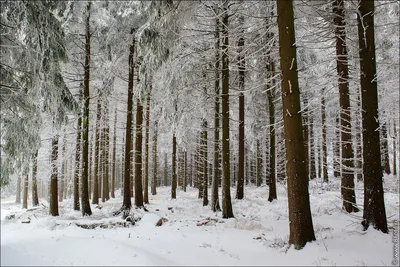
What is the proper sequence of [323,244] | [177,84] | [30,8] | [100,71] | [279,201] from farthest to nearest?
[279,201], [100,71], [177,84], [30,8], [323,244]

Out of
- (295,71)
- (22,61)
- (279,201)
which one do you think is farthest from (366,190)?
(22,61)

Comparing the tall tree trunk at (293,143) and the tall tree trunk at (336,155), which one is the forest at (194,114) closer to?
the tall tree trunk at (293,143)

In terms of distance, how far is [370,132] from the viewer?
5781 mm

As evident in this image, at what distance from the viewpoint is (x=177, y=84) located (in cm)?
1066

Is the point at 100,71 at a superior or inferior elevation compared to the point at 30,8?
superior

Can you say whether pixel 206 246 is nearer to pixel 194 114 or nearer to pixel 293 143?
pixel 293 143

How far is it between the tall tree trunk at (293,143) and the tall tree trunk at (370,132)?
153cm

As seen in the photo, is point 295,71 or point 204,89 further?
point 204,89

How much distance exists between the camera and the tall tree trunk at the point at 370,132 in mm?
5645

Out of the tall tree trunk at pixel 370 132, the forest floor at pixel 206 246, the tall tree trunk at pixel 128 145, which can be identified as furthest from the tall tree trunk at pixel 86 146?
the tall tree trunk at pixel 370 132

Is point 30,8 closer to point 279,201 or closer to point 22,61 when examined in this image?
point 22,61

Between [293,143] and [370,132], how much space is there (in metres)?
1.95

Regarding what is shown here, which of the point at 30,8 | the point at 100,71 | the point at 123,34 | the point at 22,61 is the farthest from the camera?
the point at 100,71

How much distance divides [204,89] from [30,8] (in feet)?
24.4
